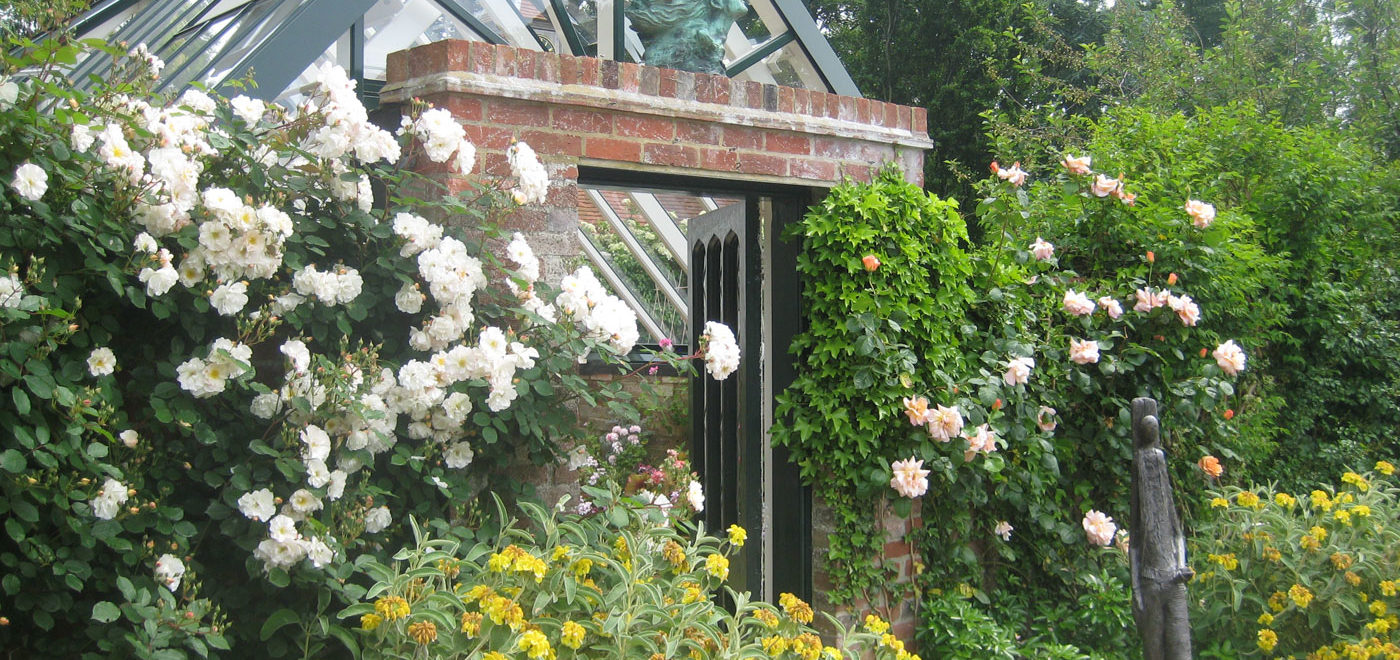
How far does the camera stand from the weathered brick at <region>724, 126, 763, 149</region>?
351 centimetres

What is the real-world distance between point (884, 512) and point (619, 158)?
1625mm

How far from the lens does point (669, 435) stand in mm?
5375

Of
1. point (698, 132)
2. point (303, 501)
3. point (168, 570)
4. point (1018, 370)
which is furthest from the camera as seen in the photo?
point (1018, 370)

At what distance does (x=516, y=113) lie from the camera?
305cm

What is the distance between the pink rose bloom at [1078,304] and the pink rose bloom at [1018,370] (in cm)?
44

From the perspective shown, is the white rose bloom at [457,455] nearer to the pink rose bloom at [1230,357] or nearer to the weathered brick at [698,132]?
the weathered brick at [698,132]

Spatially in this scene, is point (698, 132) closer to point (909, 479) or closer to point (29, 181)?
point (909, 479)

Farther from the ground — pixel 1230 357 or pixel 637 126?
pixel 637 126

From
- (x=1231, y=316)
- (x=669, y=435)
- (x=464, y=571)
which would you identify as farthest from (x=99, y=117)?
(x=1231, y=316)

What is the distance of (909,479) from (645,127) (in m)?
1.48

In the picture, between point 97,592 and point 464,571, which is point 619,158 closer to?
point 464,571

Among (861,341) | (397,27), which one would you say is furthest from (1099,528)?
(397,27)

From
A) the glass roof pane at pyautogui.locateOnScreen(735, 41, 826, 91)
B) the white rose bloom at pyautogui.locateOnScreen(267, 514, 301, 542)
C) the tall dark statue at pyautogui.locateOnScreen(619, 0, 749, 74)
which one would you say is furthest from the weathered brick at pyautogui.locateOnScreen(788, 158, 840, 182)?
the white rose bloom at pyautogui.locateOnScreen(267, 514, 301, 542)

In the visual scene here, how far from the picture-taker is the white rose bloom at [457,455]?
2.75m
